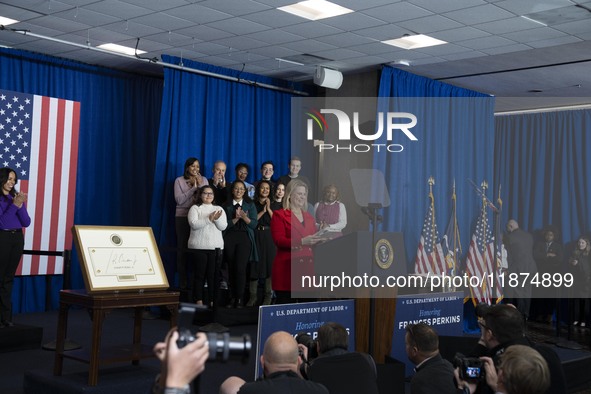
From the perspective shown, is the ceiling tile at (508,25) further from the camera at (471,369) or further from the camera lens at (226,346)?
the camera lens at (226,346)

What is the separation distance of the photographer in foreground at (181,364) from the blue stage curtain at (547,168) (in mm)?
10461

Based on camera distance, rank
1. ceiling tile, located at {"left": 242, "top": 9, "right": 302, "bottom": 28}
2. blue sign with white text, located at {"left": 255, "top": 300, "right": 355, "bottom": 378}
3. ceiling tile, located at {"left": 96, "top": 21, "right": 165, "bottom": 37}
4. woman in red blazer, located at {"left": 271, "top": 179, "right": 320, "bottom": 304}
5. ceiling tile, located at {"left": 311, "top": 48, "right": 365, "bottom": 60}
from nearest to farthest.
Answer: blue sign with white text, located at {"left": 255, "top": 300, "right": 355, "bottom": 378}, woman in red blazer, located at {"left": 271, "top": 179, "right": 320, "bottom": 304}, ceiling tile, located at {"left": 242, "top": 9, "right": 302, "bottom": 28}, ceiling tile, located at {"left": 96, "top": 21, "right": 165, "bottom": 37}, ceiling tile, located at {"left": 311, "top": 48, "right": 365, "bottom": 60}

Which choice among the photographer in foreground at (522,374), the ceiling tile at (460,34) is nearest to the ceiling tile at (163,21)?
the ceiling tile at (460,34)

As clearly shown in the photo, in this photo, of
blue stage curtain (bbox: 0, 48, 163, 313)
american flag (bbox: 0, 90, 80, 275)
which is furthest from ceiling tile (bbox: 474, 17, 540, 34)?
american flag (bbox: 0, 90, 80, 275)

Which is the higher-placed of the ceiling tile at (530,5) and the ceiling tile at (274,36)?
the ceiling tile at (530,5)

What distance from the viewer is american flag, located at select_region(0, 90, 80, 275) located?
8211mm

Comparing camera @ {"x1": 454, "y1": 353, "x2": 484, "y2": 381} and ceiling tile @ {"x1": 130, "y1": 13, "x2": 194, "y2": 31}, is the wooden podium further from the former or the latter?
ceiling tile @ {"x1": 130, "y1": 13, "x2": 194, "y2": 31}

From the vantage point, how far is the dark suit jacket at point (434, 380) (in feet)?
11.4

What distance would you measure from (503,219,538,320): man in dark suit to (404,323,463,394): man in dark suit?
22.1 ft

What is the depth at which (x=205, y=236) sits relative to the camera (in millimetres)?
7828

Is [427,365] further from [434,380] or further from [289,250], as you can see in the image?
[289,250]

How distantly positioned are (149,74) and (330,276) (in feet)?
Answer: 16.6

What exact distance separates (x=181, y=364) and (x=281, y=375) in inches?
55.6

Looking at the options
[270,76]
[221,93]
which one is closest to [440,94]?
[270,76]
